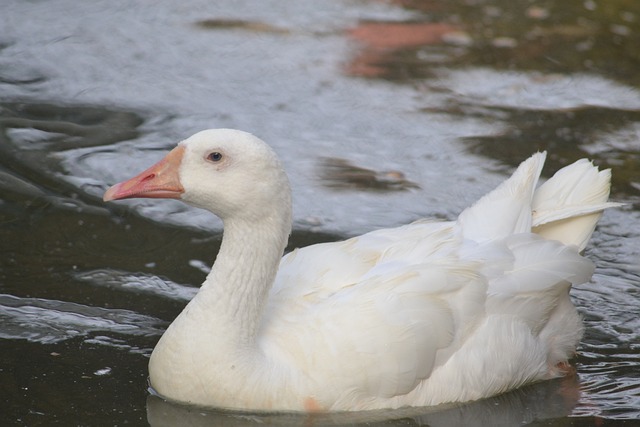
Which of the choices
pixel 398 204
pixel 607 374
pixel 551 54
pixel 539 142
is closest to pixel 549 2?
pixel 551 54

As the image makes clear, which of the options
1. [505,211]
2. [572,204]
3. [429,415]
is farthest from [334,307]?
[572,204]

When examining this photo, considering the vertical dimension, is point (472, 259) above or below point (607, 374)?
above

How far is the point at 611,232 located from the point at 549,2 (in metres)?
5.84

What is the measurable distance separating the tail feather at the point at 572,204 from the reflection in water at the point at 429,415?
91 centimetres

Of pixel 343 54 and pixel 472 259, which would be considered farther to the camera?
pixel 343 54

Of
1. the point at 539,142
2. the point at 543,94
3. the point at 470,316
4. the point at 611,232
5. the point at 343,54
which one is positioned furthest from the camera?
the point at 343,54

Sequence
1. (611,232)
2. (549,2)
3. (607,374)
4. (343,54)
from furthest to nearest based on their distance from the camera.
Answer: (549,2), (343,54), (611,232), (607,374)

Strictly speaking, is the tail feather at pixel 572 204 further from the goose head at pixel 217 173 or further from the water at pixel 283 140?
the goose head at pixel 217 173

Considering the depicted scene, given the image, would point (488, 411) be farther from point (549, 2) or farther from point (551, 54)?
point (549, 2)

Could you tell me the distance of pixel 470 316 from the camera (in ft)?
18.6

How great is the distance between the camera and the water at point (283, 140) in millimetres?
5980

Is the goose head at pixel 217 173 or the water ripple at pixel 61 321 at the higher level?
the goose head at pixel 217 173

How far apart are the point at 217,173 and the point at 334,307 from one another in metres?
0.89

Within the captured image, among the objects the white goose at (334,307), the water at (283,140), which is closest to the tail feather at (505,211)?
the white goose at (334,307)
